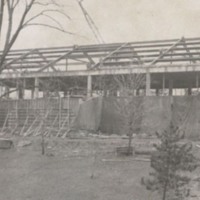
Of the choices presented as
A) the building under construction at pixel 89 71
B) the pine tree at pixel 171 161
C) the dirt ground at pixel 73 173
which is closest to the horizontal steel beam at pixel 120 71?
the building under construction at pixel 89 71

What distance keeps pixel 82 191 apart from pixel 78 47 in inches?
863

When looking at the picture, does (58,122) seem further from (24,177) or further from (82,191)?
(82,191)

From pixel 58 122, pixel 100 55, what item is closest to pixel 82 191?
pixel 58 122

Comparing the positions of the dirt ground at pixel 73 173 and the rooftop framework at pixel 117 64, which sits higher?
the rooftop framework at pixel 117 64

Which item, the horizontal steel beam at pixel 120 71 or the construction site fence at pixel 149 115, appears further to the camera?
the horizontal steel beam at pixel 120 71

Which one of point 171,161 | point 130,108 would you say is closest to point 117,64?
point 130,108

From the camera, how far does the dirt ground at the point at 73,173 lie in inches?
468

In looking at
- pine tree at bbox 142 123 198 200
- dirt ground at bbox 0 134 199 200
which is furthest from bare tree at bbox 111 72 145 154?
pine tree at bbox 142 123 198 200

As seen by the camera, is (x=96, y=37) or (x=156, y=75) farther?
(x=96, y=37)

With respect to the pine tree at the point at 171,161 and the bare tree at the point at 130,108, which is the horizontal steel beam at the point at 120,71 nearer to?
the bare tree at the point at 130,108

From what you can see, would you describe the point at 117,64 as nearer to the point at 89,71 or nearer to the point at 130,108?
the point at 89,71

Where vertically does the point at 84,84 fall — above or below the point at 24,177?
above

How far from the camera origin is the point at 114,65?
101 ft

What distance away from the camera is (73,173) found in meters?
14.0
